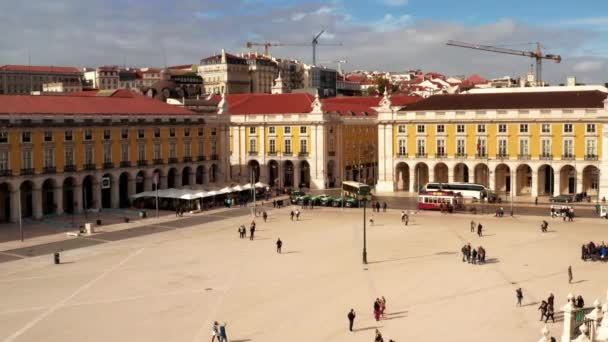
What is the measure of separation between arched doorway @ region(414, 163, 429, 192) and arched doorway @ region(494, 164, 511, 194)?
7627mm

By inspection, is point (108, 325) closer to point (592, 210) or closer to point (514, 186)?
point (592, 210)

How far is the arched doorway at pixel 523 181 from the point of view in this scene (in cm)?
7419

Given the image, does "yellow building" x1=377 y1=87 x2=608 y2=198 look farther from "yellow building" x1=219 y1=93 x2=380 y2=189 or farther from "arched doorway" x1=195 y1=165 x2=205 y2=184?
"arched doorway" x1=195 y1=165 x2=205 y2=184

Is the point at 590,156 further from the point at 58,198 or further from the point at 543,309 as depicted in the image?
the point at 58,198

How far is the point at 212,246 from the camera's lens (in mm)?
47156

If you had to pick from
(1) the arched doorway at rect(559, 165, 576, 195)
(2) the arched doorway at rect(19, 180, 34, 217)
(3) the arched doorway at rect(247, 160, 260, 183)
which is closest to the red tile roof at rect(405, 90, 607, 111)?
(1) the arched doorway at rect(559, 165, 576, 195)

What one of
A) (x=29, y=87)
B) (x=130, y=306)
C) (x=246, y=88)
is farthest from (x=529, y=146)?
(x=29, y=87)

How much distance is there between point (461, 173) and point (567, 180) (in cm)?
1047

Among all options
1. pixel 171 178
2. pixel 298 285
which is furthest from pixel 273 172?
pixel 298 285

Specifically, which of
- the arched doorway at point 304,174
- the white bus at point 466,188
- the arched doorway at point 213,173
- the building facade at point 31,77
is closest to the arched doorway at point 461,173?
the white bus at point 466,188

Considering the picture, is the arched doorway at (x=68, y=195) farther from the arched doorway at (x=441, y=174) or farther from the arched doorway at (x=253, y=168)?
the arched doorway at (x=441, y=174)

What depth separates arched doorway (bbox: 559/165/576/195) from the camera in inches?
2813

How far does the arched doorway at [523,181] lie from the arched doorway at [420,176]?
963cm

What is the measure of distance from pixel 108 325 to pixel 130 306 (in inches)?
108
